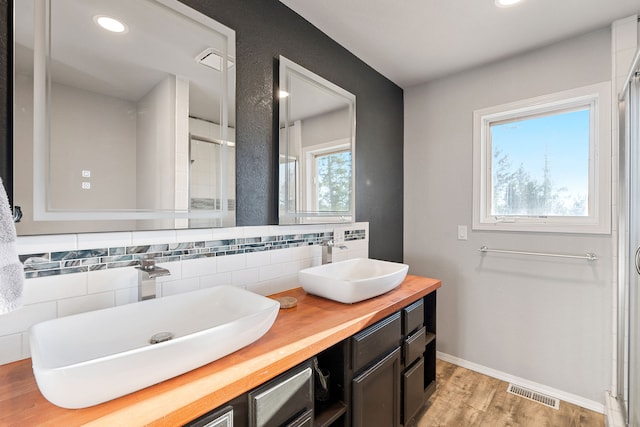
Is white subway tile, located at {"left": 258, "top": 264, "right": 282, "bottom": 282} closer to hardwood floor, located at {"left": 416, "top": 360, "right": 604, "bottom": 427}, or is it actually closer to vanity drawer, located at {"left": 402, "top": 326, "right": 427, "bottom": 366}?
vanity drawer, located at {"left": 402, "top": 326, "right": 427, "bottom": 366}

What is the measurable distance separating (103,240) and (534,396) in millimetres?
2737

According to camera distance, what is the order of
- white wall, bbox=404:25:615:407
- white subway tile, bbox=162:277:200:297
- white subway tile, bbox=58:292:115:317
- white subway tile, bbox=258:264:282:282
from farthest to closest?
white wall, bbox=404:25:615:407 < white subway tile, bbox=258:264:282:282 < white subway tile, bbox=162:277:200:297 < white subway tile, bbox=58:292:115:317

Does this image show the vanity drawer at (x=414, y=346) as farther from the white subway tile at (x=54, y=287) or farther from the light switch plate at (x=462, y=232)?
the white subway tile at (x=54, y=287)

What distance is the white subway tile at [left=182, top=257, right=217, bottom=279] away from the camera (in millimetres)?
1256

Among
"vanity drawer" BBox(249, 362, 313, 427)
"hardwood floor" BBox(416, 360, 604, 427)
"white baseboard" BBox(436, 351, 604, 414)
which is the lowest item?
"hardwood floor" BBox(416, 360, 604, 427)

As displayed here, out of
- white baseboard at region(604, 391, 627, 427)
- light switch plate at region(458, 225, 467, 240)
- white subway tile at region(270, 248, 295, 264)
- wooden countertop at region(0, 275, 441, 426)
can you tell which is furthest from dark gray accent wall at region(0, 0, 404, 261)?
white baseboard at region(604, 391, 627, 427)

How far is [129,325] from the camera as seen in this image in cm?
99

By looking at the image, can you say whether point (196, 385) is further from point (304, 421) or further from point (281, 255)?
point (281, 255)

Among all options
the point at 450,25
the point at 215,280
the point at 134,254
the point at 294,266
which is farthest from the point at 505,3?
the point at 134,254

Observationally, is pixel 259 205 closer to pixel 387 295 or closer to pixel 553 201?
pixel 387 295

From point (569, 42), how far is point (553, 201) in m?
1.06

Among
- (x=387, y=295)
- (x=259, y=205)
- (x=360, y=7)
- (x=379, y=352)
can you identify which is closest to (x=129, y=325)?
(x=259, y=205)

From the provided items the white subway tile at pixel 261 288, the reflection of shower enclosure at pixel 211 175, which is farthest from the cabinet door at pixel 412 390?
the reflection of shower enclosure at pixel 211 175

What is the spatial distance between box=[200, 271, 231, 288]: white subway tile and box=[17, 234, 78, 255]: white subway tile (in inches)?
18.8
